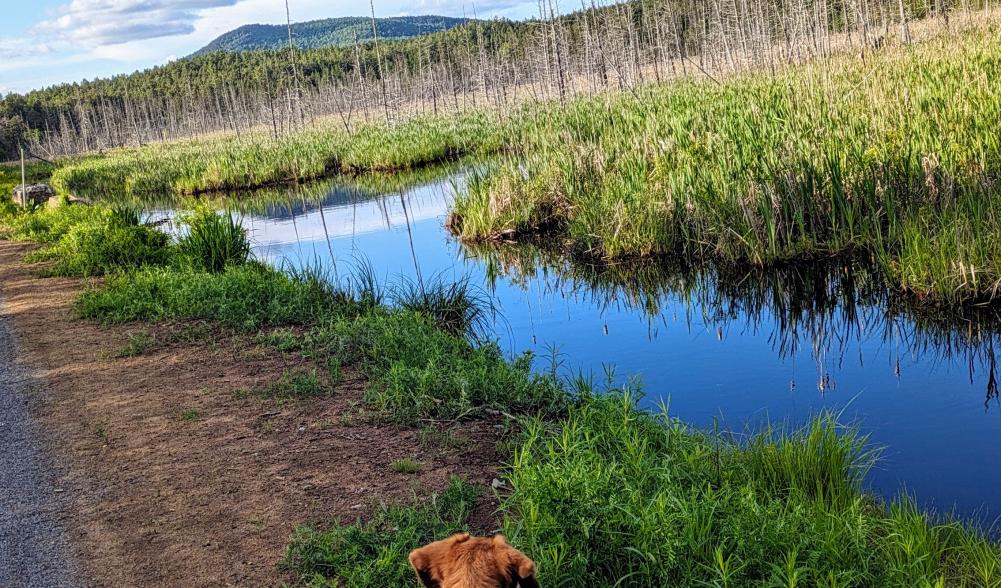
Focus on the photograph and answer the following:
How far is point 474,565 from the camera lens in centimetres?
191

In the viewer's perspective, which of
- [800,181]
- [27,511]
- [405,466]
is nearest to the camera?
[27,511]

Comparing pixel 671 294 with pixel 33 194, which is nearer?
pixel 671 294

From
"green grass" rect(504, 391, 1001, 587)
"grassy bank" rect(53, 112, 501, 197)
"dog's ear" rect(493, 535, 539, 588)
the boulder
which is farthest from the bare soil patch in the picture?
the boulder

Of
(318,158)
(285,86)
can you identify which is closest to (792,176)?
(318,158)

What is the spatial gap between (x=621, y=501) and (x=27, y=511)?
10.5 ft

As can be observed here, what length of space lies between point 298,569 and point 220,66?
11353 centimetres

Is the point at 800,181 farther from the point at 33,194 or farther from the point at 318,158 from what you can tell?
the point at 33,194

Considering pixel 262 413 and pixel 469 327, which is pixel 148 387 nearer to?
pixel 262 413

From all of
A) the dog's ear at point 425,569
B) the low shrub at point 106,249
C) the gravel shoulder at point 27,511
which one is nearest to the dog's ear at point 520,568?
the dog's ear at point 425,569

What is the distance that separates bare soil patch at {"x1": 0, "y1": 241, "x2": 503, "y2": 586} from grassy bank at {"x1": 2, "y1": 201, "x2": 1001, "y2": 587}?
0.71ft

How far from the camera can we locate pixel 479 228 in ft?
41.6

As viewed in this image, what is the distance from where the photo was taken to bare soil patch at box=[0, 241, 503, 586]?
400 cm

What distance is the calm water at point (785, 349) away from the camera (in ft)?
17.0

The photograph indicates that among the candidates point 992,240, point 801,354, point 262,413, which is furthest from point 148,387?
point 992,240
